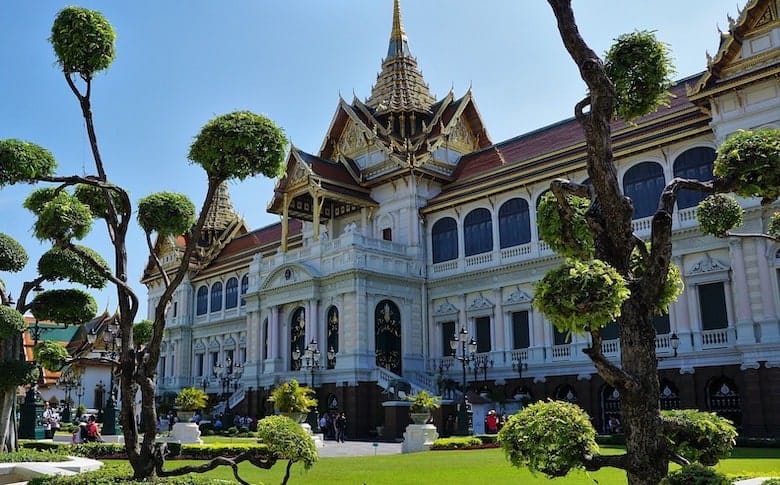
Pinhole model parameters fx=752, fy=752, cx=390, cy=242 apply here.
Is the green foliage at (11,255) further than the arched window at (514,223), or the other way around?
the arched window at (514,223)

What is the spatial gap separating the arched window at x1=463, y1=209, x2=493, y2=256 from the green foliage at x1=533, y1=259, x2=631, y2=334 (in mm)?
28656

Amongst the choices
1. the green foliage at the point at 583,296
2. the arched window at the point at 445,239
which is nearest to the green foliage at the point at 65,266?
the green foliage at the point at 583,296

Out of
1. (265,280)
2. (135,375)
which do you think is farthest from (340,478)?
(265,280)

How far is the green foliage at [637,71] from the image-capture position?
29.2 feet

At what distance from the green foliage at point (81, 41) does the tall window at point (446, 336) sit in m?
26.0

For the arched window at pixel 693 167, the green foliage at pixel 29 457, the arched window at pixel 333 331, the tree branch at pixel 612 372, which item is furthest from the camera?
the arched window at pixel 333 331

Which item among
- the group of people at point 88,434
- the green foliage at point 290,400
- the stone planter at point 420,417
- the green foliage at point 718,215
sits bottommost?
the group of people at point 88,434

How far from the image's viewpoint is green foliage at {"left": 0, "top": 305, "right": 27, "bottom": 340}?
17.9 meters

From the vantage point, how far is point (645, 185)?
98.6ft

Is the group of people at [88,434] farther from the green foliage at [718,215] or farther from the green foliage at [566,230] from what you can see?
the green foliage at [566,230]

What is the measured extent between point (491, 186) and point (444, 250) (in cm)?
434

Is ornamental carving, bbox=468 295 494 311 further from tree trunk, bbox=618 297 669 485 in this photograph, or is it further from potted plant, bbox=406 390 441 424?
tree trunk, bbox=618 297 669 485

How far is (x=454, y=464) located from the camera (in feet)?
57.3

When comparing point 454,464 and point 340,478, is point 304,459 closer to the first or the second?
point 340,478
